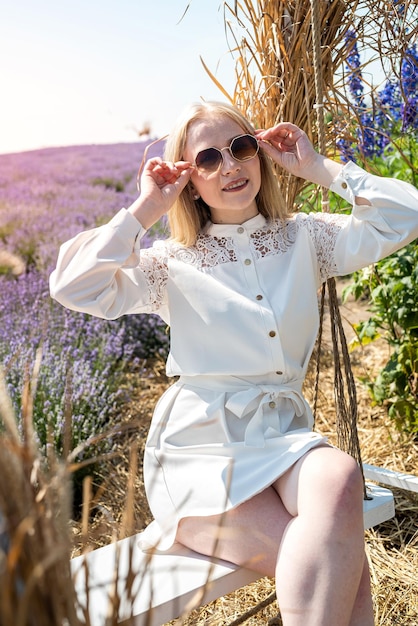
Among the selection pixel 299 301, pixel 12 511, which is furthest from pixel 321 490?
pixel 12 511

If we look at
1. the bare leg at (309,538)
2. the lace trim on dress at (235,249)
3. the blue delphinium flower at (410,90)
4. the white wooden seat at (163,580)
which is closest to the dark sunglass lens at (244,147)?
the lace trim on dress at (235,249)

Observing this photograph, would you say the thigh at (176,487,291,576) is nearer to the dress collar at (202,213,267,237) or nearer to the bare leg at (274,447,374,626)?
the bare leg at (274,447,374,626)

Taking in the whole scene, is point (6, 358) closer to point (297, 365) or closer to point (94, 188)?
point (297, 365)

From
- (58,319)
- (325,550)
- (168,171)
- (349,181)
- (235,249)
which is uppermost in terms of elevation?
(168,171)

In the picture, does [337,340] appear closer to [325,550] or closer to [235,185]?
[235,185]

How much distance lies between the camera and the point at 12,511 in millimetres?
780

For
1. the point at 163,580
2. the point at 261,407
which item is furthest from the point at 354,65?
the point at 163,580

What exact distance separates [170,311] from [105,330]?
216 centimetres

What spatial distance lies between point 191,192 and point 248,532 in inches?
38.9

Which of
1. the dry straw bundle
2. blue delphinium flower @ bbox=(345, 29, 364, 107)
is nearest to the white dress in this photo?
blue delphinium flower @ bbox=(345, 29, 364, 107)

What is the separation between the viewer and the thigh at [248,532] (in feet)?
5.35

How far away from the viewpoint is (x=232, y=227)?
6.72 feet

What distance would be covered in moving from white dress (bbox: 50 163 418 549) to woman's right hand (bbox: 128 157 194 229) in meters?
0.07

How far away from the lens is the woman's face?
198 centimetres
